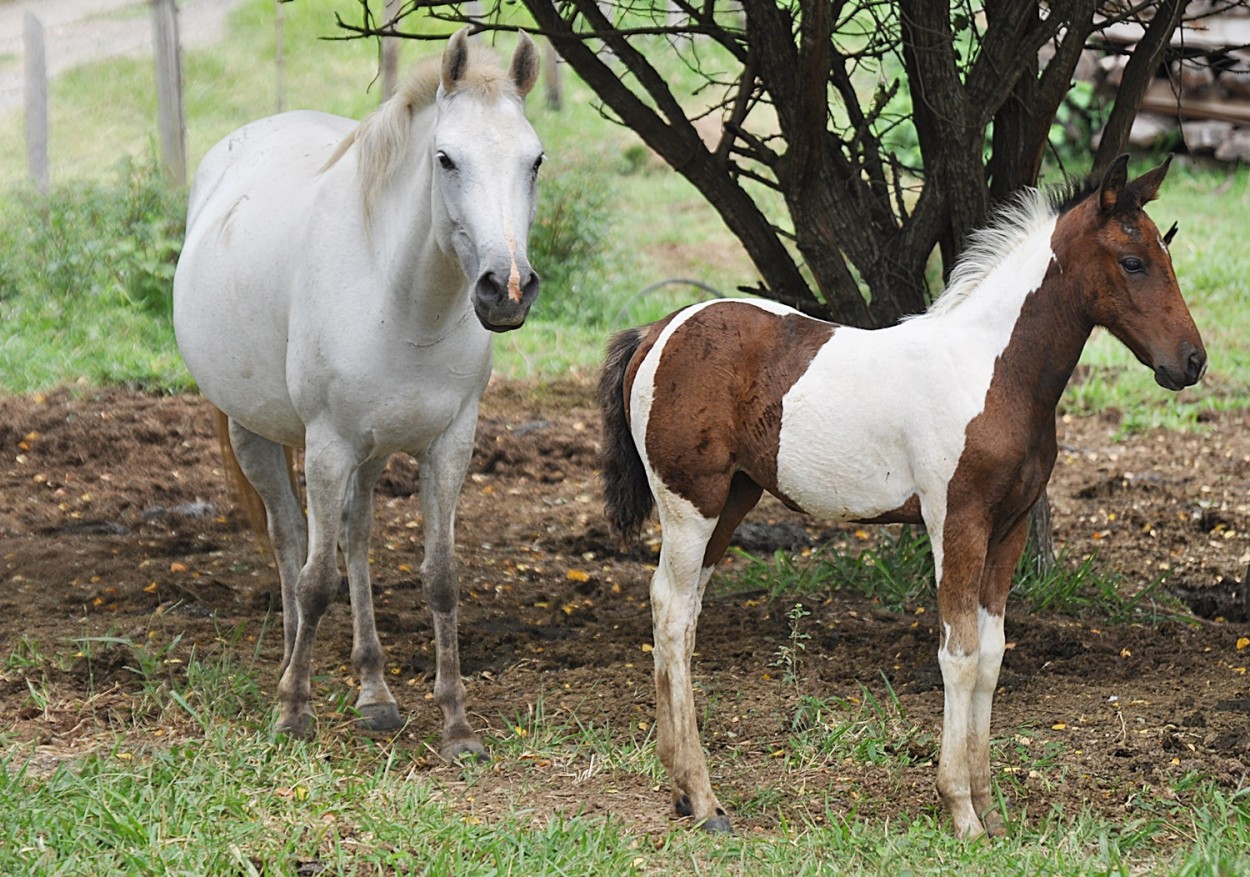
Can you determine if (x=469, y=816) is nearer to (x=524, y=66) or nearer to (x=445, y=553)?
(x=445, y=553)

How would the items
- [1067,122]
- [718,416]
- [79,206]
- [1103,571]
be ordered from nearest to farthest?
[718,416], [1103,571], [79,206], [1067,122]

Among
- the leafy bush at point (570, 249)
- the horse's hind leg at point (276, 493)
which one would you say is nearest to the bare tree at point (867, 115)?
the horse's hind leg at point (276, 493)

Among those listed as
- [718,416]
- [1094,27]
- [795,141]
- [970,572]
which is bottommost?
[970,572]

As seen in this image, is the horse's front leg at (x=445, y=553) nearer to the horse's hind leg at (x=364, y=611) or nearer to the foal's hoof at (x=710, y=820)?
the horse's hind leg at (x=364, y=611)

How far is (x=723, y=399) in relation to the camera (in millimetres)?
3562

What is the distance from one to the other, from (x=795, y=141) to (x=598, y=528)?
2.35m

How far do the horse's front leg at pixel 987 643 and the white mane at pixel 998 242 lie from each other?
1.96 feet

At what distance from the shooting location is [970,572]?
334cm

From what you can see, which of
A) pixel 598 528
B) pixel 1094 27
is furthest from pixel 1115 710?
pixel 598 528

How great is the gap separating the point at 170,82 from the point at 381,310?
7.70m

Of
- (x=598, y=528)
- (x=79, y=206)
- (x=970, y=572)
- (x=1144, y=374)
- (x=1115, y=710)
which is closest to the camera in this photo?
(x=970, y=572)

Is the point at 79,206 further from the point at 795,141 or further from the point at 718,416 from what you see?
the point at 718,416

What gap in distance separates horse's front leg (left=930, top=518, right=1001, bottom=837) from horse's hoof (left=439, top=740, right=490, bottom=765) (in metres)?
1.35

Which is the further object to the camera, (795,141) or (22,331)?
(22,331)
